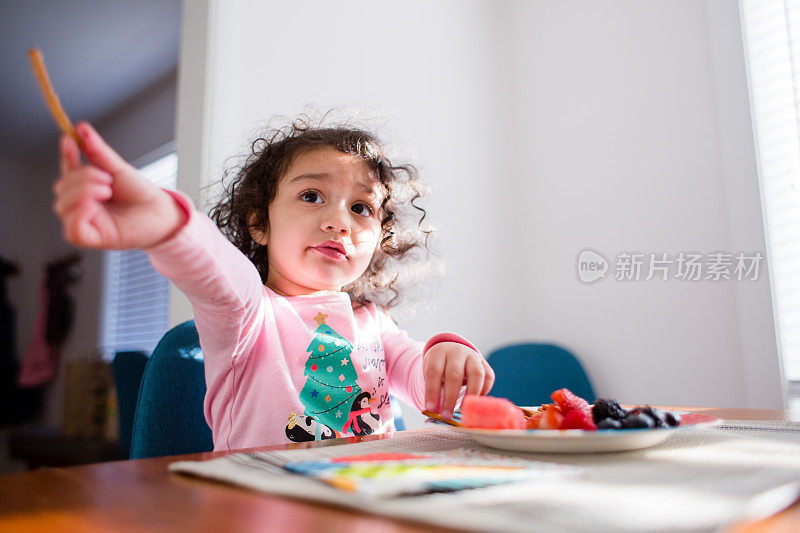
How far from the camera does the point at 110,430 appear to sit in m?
3.80

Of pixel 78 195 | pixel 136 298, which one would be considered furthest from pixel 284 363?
pixel 136 298

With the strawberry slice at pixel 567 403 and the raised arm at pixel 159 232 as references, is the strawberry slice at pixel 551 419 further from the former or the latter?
the raised arm at pixel 159 232

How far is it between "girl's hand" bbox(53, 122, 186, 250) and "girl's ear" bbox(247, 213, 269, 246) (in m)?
0.60

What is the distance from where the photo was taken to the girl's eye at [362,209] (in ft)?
3.59

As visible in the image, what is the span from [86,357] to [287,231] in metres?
3.97

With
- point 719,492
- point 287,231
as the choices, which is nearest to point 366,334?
point 287,231

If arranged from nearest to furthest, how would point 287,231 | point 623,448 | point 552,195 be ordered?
point 623,448, point 287,231, point 552,195

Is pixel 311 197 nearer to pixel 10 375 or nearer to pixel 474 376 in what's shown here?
pixel 474 376

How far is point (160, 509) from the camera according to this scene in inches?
13.6

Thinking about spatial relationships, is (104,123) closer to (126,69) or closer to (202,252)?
(126,69)

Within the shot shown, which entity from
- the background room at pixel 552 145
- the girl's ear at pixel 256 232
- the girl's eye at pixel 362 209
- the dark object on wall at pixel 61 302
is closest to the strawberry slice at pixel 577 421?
the girl's eye at pixel 362 209

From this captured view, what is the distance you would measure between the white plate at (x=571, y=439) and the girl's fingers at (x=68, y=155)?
40 centimetres

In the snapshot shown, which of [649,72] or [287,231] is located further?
[649,72]

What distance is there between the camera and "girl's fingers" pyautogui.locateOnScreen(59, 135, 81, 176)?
0.42 meters
